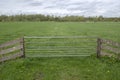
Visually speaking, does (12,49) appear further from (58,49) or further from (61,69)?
(61,69)

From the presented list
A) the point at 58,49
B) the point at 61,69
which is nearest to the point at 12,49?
the point at 58,49

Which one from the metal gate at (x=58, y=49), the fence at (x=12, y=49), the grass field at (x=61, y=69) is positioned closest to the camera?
the grass field at (x=61, y=69)

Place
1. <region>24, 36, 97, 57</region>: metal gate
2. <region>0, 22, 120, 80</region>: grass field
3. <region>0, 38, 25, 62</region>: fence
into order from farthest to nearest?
<region>24, 36, 97, 57</region>: metal gate
<region>0, 38, 25, 62</region>: fence
<region>0, 22, 120, 80</region>: grass field

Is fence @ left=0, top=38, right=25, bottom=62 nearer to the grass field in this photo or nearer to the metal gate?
the grass field

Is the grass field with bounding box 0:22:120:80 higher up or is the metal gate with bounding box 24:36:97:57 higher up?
the metal gate with bounding box 24:36:97:57

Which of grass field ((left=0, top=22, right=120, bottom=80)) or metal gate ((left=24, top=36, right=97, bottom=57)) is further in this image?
metal gate ((left=24, top=36, right=97, bottom=57))

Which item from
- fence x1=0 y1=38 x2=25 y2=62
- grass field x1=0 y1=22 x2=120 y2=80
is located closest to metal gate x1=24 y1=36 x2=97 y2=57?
fence x1=0 y1=38 x2=25 y2=62

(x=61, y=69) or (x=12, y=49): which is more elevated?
(x=12, y=49)

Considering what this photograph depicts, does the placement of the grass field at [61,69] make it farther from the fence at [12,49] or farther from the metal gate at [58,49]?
the metal gate at [58,49]

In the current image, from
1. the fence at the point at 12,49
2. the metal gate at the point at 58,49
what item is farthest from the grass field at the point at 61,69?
the metal gate at the point at 58,49

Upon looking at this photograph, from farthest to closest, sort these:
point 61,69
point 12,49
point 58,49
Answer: point 58,49
point 12,49
point 61,69

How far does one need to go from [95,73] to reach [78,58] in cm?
255

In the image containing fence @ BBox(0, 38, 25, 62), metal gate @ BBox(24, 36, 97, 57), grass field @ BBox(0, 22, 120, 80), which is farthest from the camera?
metal gate @ BBox(24, 36, 97, 57)

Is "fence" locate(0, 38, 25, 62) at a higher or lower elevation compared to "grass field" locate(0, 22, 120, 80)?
higher
